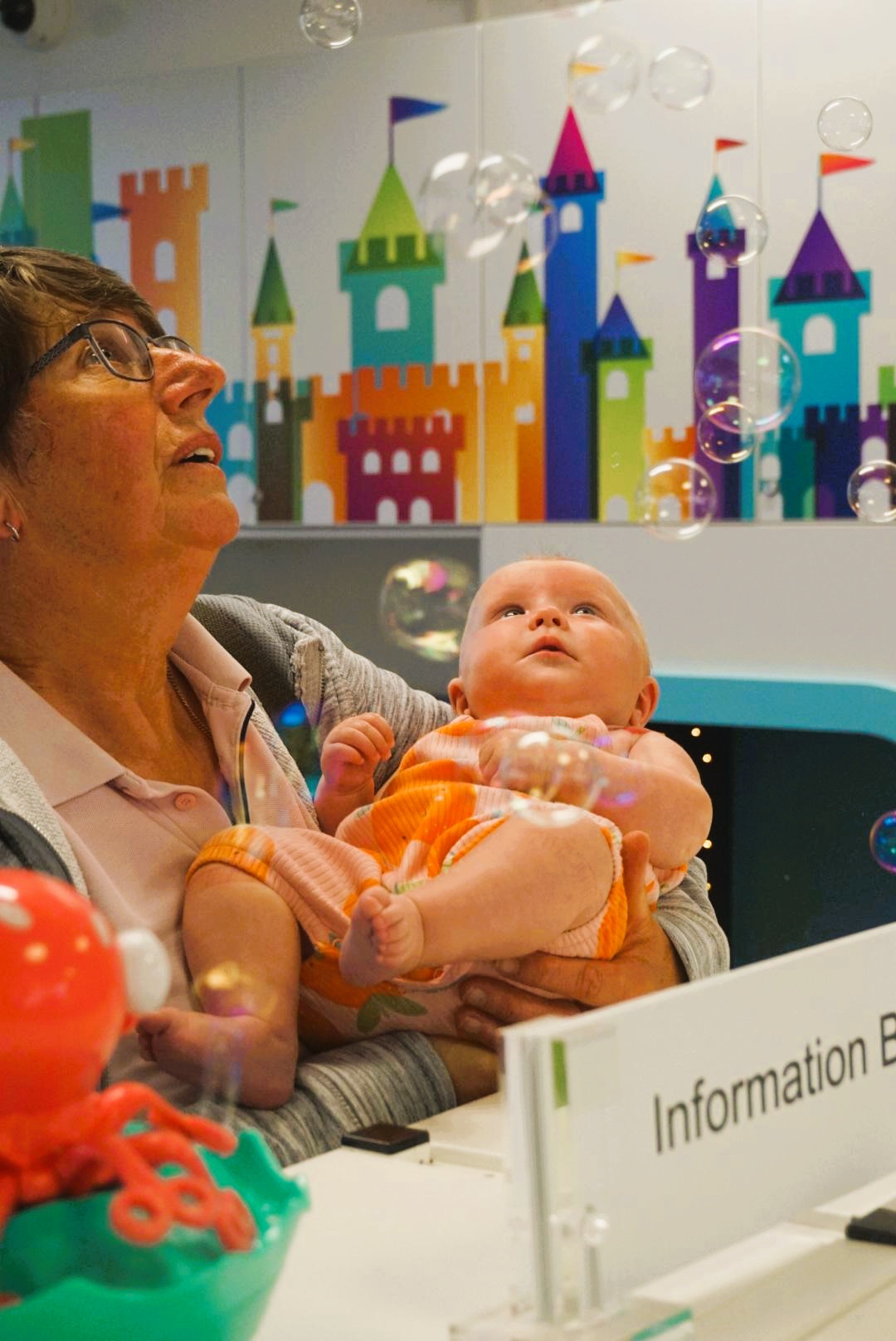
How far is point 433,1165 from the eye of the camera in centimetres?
95

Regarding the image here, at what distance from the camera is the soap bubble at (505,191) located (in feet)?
6.56

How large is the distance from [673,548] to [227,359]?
1297 mm

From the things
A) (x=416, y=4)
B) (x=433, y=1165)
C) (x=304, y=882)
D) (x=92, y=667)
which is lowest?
(x=433, y=1165)

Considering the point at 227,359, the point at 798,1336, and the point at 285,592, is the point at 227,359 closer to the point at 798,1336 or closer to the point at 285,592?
the point at 285,592

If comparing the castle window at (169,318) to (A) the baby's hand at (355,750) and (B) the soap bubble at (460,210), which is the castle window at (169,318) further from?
(A) the baby's hand at (355,750)

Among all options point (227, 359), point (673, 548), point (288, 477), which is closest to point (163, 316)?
point (227, 359)

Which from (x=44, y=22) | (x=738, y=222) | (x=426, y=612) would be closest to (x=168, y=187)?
(x=44, y=22)

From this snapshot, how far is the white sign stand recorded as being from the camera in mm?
692

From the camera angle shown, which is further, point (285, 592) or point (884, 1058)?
point (285, 592)

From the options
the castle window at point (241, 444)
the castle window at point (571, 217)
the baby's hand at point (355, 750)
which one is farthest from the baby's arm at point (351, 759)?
the castle window at point (241, 444)

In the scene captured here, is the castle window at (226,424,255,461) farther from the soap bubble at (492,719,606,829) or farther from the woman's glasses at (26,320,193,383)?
the soap bubble at (492,719,606,829)

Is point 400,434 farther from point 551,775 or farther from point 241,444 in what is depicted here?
point 551,775

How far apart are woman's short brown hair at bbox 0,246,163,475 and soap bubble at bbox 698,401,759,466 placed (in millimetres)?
1093

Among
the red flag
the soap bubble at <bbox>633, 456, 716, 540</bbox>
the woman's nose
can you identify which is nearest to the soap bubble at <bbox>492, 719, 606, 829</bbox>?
the woman's nose
